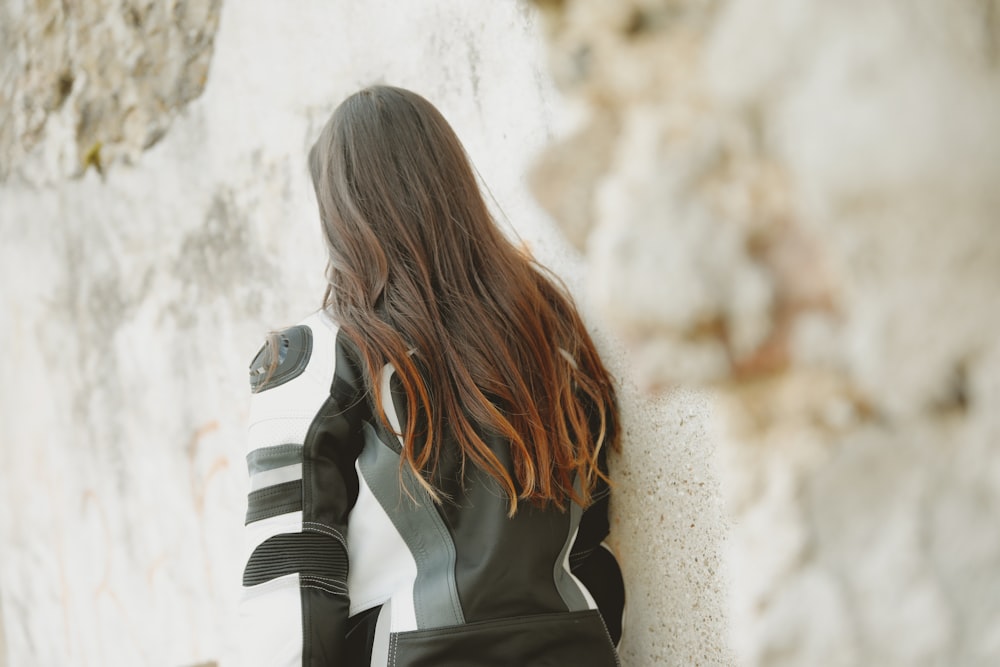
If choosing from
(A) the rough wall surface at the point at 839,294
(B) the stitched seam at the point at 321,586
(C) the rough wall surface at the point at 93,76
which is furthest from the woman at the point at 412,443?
(C) the rough wall surface at the point at 93,76

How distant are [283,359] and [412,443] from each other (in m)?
0.23

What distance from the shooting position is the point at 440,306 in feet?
4.57

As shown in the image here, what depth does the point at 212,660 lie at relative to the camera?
3125 millimetres

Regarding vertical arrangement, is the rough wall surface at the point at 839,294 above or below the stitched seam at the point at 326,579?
above

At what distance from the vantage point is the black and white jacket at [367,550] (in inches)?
50.3

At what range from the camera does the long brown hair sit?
1.33m

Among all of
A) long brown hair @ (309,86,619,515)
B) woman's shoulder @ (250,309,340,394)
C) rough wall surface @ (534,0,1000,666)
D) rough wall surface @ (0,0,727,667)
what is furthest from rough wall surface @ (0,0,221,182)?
rough wall surface @ (534,0,1000,666)

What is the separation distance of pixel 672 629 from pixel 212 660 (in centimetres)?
213

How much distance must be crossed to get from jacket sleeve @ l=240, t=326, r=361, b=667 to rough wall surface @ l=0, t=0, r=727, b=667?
552mm

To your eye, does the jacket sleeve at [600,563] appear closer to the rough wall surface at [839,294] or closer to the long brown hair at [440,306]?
the long brown hair at [440,306]

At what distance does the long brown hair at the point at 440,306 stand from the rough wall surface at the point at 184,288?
229 mm

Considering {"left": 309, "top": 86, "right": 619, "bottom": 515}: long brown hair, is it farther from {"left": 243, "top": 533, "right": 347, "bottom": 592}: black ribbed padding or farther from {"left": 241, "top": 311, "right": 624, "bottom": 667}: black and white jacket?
{"left": 243, "top": 533, "right": 347, "bottom": 592}: black ribbed padding

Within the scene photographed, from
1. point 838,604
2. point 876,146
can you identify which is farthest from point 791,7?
point 838,604

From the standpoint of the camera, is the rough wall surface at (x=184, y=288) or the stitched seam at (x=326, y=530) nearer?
the stitched seam at (x=326, y=530)
